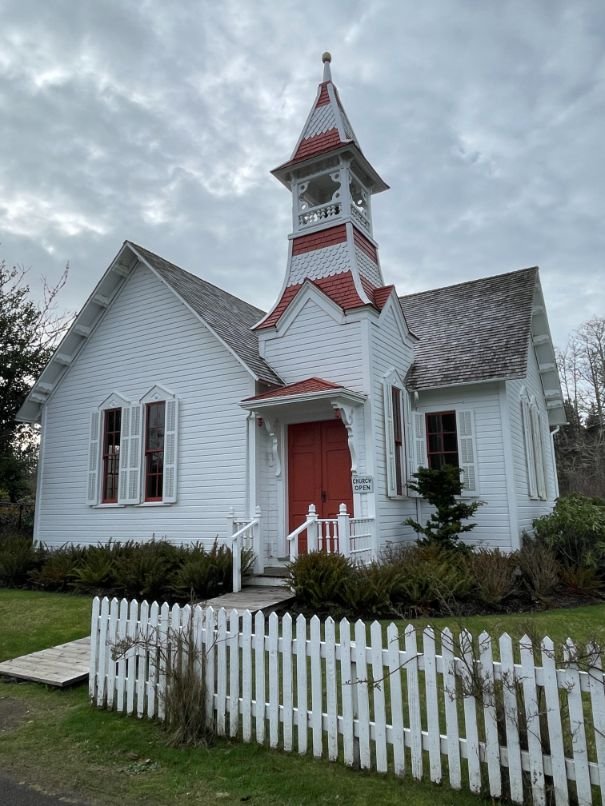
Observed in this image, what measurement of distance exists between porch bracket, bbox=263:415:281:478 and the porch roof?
0.53m

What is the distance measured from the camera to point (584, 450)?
31.5 m

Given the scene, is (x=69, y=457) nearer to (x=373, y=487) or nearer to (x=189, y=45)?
(x=373, y=487)

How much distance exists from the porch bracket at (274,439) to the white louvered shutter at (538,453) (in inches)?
264

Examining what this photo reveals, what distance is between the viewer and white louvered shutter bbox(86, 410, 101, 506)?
1345 centimetres

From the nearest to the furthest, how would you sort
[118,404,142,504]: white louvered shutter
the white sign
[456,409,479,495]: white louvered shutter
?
the white sign
[456,409,479,495]: white louvered shutter
[118,404,142,504]: white louvered shutter

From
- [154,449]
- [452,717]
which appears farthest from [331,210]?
[452,717]

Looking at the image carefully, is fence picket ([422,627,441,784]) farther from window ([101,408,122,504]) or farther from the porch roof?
window ([101,408,122,504])

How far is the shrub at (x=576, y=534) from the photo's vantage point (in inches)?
399

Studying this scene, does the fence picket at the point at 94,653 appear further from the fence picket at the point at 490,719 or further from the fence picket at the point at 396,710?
the fence picket at the point at 490,719

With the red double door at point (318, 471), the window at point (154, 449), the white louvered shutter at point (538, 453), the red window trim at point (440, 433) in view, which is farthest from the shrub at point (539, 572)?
the window at point (154, 449)

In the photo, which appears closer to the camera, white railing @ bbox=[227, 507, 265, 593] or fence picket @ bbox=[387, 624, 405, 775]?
fence picket @ bbox=[387, 624, 405, 775]

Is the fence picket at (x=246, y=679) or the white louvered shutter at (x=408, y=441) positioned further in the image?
the white louvered shutter at (x=408, y=441)

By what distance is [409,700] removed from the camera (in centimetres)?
367

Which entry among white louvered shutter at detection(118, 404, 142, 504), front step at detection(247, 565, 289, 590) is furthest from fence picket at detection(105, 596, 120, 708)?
white louvered shutter at detection(118, 404, 142, 504)
